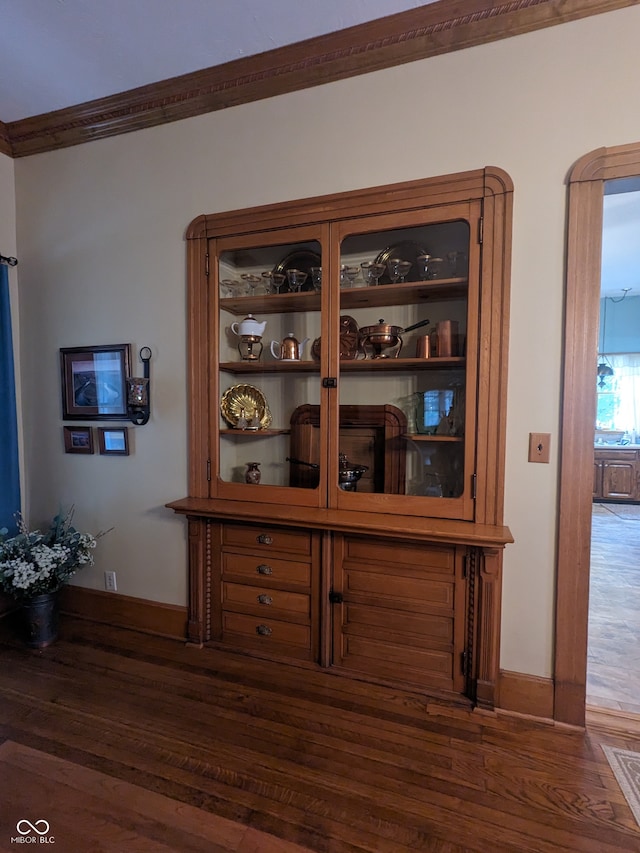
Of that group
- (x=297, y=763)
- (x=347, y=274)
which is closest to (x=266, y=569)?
(x=297, y=763)

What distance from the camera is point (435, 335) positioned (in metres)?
1.82

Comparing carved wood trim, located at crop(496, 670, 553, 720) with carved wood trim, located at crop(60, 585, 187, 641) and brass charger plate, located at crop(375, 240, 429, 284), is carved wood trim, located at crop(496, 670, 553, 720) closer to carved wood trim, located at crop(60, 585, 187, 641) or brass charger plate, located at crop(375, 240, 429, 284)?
carved wood trim, located at crop(60, 585, 187, 641)

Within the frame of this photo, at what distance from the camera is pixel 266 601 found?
2043 millimetres

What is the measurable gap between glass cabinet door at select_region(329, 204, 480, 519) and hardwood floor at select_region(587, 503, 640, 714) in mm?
1100

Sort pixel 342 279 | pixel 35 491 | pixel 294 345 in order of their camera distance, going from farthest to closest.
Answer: pixel 35 491, pixel 294 345, pixel 342 279

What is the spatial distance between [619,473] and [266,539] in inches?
226

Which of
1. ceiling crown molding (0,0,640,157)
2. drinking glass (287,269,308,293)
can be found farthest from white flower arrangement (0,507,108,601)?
ceiling crown molding (0,0,640,157)

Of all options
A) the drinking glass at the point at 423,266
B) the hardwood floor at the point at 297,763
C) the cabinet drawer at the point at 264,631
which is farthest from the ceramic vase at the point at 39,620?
the drinking glass at the point at 423,266

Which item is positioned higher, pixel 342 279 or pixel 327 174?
pixel 327 174

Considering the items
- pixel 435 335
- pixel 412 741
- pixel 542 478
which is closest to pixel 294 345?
pixel 435 335

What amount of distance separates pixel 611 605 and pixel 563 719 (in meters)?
1.51

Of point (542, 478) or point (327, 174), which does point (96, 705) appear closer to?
point (542, 478)

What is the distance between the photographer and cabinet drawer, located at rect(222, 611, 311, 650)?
199cm

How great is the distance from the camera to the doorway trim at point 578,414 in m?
Answer: 1.56
